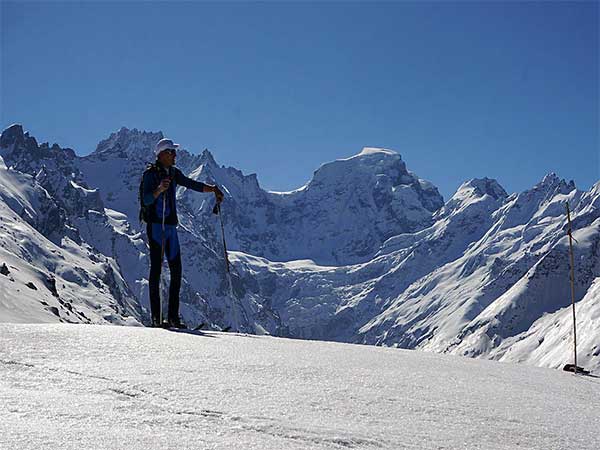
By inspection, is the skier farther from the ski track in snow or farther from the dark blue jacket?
the ski track in snow

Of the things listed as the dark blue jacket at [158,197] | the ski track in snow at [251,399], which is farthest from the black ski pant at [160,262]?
the ski track in snow at [251,399]

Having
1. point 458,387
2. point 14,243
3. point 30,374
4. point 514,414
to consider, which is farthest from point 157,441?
point 14,243

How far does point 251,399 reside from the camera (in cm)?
612

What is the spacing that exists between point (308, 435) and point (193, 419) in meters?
0.83

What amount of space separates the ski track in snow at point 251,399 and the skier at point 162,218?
10.2 feet

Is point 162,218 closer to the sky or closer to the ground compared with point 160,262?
closer to the sky

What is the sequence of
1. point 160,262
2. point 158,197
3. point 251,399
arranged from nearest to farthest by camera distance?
1. point 251,399
2. point 160,262
3. point 158,197

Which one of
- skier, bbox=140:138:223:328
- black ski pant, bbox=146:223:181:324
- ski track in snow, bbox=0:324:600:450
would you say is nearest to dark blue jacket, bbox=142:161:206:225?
skier, bbox=140:138:223:328

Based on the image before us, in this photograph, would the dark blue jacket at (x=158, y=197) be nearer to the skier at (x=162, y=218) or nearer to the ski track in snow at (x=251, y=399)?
the skier at (x=162, y=218)

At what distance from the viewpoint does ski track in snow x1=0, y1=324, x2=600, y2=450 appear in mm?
5051

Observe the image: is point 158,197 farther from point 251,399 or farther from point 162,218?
point 251,399

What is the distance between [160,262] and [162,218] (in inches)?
28.5

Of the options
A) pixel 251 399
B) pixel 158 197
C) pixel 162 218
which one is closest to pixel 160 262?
pixel 162 218

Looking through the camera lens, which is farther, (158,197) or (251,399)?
(158,197)
